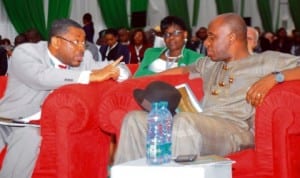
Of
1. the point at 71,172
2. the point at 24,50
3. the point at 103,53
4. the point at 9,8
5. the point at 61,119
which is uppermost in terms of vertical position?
the point at 9,8

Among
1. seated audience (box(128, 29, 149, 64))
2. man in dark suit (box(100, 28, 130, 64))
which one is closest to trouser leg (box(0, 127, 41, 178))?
man in dark suit (box(100, 28, 130, 64))

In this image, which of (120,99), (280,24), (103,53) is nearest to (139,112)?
(120,99)

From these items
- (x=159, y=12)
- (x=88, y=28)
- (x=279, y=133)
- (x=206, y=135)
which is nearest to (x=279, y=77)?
(x=279, y=133)

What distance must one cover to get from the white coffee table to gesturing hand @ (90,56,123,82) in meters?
1.19

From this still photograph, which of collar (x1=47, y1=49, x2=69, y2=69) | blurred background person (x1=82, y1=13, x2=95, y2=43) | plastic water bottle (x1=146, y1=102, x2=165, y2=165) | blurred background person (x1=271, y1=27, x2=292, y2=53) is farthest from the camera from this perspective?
blurred background person (x1=271, y1=27, x2=292, y2=53)

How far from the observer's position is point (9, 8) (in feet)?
41.1

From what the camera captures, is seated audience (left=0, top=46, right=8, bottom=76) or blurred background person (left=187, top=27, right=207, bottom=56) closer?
seated audience (left=0, top=46, right=8, bottom=76)

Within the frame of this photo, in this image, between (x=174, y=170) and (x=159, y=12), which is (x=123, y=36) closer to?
(x=159, y=12)

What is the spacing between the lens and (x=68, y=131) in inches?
160

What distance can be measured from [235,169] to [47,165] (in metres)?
1.08

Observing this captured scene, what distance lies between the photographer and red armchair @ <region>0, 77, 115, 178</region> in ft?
13.4

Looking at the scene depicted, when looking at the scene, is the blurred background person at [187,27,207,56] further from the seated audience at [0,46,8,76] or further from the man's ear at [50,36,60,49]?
the man's ear at [50,36,60,49]

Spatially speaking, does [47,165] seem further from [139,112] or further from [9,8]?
[9,8]

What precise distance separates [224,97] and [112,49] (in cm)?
517
